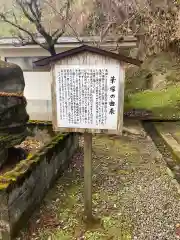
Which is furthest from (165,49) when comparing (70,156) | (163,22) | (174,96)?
(70,156)

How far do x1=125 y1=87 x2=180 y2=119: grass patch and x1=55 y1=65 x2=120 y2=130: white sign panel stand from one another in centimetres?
942

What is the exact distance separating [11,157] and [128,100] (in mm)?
10464

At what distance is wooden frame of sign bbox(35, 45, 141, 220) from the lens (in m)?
4.40

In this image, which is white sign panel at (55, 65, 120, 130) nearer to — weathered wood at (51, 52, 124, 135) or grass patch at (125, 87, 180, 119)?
weathered wood at (51, 52, 124, 135)

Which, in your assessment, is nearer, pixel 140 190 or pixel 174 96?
pixel 140 190

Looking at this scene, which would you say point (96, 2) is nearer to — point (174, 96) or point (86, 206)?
point (174, 96)

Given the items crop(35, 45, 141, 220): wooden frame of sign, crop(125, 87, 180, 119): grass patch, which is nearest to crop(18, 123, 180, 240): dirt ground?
crop(35, 45, 141, 220): wooden frame of sign

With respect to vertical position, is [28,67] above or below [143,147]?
above

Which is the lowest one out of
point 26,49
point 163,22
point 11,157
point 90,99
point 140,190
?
point 140,190

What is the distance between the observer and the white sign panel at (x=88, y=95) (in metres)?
4.43

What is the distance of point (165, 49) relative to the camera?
18359 millimetres

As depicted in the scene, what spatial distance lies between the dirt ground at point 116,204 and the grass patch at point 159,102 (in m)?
6.28

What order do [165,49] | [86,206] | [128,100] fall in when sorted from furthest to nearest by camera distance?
[165,49], [128,100], [86,206]

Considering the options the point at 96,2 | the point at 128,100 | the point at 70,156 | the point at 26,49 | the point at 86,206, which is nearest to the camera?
the point at 86,206
